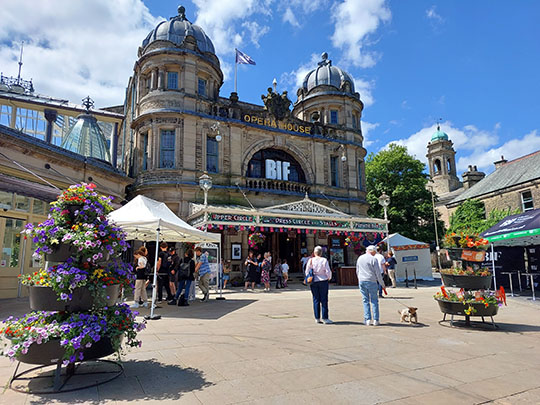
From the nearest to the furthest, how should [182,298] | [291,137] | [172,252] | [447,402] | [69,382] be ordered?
[447,402]
[69,382]
[182,298]
[172,252]
[291,137]

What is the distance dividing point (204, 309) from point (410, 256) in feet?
57.5

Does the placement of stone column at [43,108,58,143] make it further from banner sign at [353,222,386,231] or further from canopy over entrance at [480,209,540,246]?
canopy over entrance at [480,209,540,246]

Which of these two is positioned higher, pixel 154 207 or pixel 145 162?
pixel 145 162

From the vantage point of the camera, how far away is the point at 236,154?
67.7ft

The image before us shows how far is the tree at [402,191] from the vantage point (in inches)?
1229

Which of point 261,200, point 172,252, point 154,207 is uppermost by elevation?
point 261,200

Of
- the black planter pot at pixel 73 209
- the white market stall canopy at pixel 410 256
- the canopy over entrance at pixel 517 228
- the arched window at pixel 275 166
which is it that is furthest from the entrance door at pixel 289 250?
the black planter pot at pixel 73 209

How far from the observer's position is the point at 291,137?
74.1ft

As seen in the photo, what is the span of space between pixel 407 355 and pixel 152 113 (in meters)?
17.9

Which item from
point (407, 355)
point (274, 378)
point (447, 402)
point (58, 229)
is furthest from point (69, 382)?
point (407, 355)

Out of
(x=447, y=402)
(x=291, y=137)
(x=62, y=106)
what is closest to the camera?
(x=447, y=402)

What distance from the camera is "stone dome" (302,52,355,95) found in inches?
1003

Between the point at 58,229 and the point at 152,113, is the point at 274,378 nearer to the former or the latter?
the point at 58,229

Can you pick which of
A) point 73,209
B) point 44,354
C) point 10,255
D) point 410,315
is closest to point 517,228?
point 410,315
